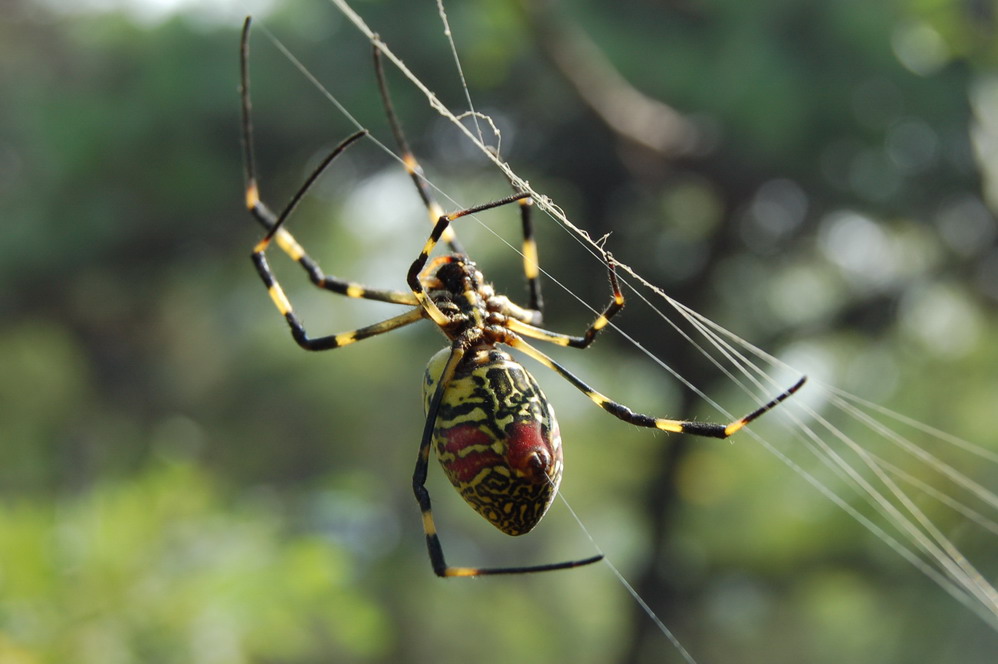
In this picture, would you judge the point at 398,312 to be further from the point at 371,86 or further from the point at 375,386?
the point at 375,386

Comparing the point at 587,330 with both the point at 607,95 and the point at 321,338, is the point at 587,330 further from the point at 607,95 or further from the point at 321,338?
the point at 607,95

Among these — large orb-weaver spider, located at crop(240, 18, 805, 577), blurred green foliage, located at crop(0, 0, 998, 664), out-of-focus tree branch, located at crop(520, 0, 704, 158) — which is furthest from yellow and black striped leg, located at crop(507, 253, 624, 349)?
out-of-focus tree branch, located at crop(520, 0, 704, 158)

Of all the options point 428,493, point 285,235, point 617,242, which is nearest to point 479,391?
point 428,493

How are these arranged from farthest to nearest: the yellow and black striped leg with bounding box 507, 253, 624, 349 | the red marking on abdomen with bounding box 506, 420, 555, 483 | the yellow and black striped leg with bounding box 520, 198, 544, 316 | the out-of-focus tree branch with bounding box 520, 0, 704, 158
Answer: the out-of-focus tree branch with bounding box 520, 0, 704, 158 → the yellow and black striped leg with bounding box 520, 198, 544, 316 → the yellow and black striped leg with bounding box 507, 253, 624, 349 → the red marking on abdomen with bounding box 506, 420, 555, 483

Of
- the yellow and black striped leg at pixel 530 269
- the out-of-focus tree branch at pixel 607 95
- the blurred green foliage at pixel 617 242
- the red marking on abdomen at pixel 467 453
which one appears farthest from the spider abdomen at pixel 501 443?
the out-of-focus tree branch at pixel 607 95

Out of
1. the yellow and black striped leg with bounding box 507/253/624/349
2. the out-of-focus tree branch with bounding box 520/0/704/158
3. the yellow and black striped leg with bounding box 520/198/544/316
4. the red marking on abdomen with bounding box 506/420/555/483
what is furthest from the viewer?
the out-of-focus tree branch with bounding box 520/0/704/158

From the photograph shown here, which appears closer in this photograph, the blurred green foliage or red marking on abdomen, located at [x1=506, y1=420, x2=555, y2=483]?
red marking on abdomen, located at [x1=506, y1=420, x2=555, y2=483]

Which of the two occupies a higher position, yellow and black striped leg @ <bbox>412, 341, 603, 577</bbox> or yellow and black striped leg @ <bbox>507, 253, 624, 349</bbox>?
yellow and black striped leg @ <bbox>507, 253, 624, 349</bbox>

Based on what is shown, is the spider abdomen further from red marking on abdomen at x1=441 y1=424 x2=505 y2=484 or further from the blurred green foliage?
the blurred green foliage
